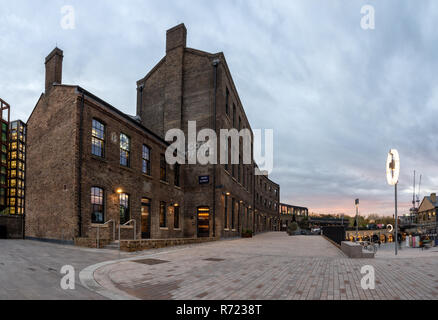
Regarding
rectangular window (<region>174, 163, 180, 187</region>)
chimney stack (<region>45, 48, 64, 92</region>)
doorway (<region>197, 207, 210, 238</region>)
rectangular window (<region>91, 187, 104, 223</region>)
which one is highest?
chimney stack (<region>45, 48, 64, 92</region>)

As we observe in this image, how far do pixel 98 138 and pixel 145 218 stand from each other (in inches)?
277

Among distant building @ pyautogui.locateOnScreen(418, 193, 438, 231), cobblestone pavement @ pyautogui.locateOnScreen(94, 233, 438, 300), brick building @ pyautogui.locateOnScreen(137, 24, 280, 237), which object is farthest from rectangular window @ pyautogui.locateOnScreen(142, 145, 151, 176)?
distant building @ pyautogui.locateOnScreen(418, 193, 438, 231)

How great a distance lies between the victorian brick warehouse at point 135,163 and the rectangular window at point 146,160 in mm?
75

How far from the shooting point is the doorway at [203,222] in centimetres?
2564

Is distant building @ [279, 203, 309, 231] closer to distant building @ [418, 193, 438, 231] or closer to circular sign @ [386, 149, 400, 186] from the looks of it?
distant building @ [418, 193, 438, 231]

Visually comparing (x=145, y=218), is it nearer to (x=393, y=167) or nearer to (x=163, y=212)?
(x=163, y=212)

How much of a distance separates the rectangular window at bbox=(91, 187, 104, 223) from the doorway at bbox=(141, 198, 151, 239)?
14.0 ft

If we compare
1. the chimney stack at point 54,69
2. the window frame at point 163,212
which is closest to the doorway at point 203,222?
the window frame at point 163,212

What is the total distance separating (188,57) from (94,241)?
21235 mm

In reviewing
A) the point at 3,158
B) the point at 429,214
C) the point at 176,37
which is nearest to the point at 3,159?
the point at 3,158

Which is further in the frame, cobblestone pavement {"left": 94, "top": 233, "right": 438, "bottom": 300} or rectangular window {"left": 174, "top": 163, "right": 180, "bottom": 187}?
rectangular window {"left": 174, "top": 163, "right": 180, "bottom": 187}

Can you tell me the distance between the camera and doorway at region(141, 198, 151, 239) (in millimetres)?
19938

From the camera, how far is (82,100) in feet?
50.3
